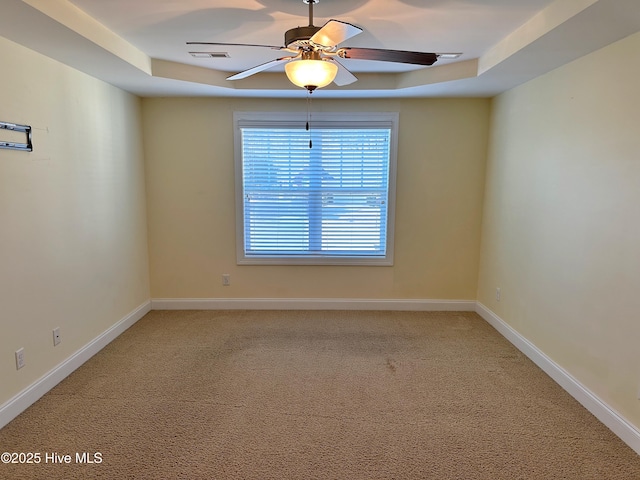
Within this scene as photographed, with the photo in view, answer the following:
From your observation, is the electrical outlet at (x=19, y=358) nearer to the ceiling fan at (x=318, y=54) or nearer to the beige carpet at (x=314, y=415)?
the beige carpet at (x=314, y=415)

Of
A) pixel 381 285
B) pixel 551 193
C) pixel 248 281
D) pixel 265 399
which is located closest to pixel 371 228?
pixel 381 285

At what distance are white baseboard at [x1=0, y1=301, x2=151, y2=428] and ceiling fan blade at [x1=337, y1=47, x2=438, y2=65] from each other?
285 centimetres

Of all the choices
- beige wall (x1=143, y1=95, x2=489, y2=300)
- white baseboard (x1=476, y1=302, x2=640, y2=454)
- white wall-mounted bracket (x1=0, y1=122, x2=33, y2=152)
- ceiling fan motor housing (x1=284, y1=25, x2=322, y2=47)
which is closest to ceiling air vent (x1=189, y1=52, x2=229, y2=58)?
beige wall (x1=143, y1=95, x2=489, y2=300)

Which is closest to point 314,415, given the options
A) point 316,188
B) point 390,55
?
point 390,55

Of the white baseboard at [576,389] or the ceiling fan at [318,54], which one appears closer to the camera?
the ceiling fan at [318,54]

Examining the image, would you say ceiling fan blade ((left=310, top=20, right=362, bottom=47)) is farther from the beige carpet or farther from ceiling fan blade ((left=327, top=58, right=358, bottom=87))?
the beige carpet

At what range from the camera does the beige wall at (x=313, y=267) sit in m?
3.99

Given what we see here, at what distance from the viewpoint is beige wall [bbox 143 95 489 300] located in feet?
13.1

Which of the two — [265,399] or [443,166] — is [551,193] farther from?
[265,399]

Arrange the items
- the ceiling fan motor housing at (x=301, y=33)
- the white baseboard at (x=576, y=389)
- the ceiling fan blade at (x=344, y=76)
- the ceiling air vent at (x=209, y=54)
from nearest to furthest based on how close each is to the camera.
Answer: the ceiling fan motor housing at (x=301, y=33), the white baseboard at (x=576, y=389), the ceiling fan blade at (x=344, y=76), the ceiling air vent at (x=209, y=54)

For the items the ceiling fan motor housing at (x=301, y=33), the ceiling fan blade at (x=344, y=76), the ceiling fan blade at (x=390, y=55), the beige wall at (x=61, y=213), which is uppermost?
the ceiling fan motor housing at (x=301, y=33)

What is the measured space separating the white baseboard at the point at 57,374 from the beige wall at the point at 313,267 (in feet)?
2.63

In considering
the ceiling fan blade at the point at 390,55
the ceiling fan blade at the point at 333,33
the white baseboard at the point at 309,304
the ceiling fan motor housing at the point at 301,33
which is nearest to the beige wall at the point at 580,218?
the white baseboard at the point at 309,304

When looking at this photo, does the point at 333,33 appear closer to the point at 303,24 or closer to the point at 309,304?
the point at 303,24
